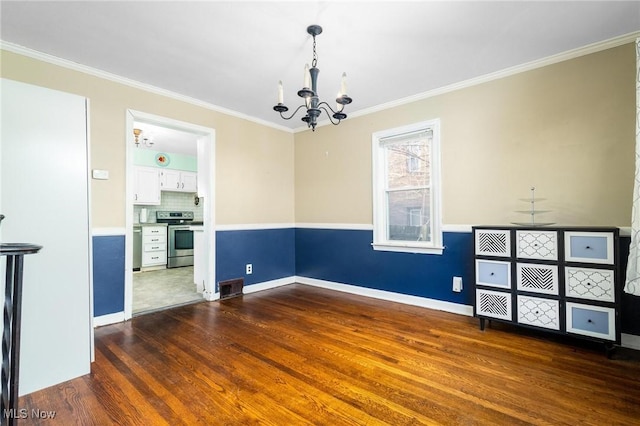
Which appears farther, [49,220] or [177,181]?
[177,181]

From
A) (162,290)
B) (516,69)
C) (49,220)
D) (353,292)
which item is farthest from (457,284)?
(162,290)

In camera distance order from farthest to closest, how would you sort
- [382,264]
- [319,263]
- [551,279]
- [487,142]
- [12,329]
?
[319,263], [382,264], [487,142], [551,279], [12,329]

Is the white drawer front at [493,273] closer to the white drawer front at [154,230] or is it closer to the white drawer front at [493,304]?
the white drawer front at [493,304]

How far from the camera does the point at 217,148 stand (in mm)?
3855

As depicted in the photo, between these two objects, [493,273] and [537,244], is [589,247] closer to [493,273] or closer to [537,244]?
[537,244]

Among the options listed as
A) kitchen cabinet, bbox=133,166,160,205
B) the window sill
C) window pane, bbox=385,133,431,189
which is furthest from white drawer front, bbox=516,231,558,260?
kitchen cabinet, bbox=133,166,160,205

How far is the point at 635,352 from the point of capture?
226cm

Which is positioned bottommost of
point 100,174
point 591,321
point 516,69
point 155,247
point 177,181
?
point 591,321

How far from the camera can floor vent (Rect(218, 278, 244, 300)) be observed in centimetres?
385

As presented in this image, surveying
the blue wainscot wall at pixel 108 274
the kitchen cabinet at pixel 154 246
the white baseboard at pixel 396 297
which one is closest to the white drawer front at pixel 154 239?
the kitchen cabinet at pixel 154 246

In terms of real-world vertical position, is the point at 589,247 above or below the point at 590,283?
above

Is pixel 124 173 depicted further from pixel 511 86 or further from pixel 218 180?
pixel 511 86

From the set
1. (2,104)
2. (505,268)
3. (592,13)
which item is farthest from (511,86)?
(2,104)

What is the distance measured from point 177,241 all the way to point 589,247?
21.0ft
